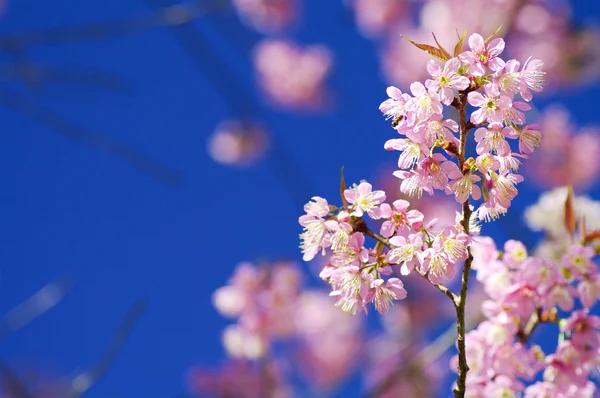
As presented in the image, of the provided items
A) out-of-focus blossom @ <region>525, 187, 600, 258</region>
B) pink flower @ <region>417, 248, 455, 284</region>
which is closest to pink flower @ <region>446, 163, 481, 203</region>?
pink flower @ <region>417, 248, 455, 284</region>

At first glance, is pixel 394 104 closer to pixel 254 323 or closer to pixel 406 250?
pixel 406 250

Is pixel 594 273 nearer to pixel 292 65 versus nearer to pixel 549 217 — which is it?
pixel 549 217

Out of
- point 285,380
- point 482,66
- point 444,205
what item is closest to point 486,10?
point 444,205

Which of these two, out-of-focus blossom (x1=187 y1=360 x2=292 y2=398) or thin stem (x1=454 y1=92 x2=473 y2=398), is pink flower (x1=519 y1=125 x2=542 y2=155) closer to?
thin stem (x1=454 y1=92 x2=473 y2=398)

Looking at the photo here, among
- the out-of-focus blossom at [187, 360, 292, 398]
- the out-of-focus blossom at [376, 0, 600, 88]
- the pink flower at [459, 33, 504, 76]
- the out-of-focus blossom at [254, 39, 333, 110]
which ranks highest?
the out-of-focus blossom at [254, 39, 333, 110]

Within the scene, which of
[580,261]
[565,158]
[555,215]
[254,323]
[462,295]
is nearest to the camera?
[462,295]

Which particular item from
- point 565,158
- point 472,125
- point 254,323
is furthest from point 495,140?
point 565,158
